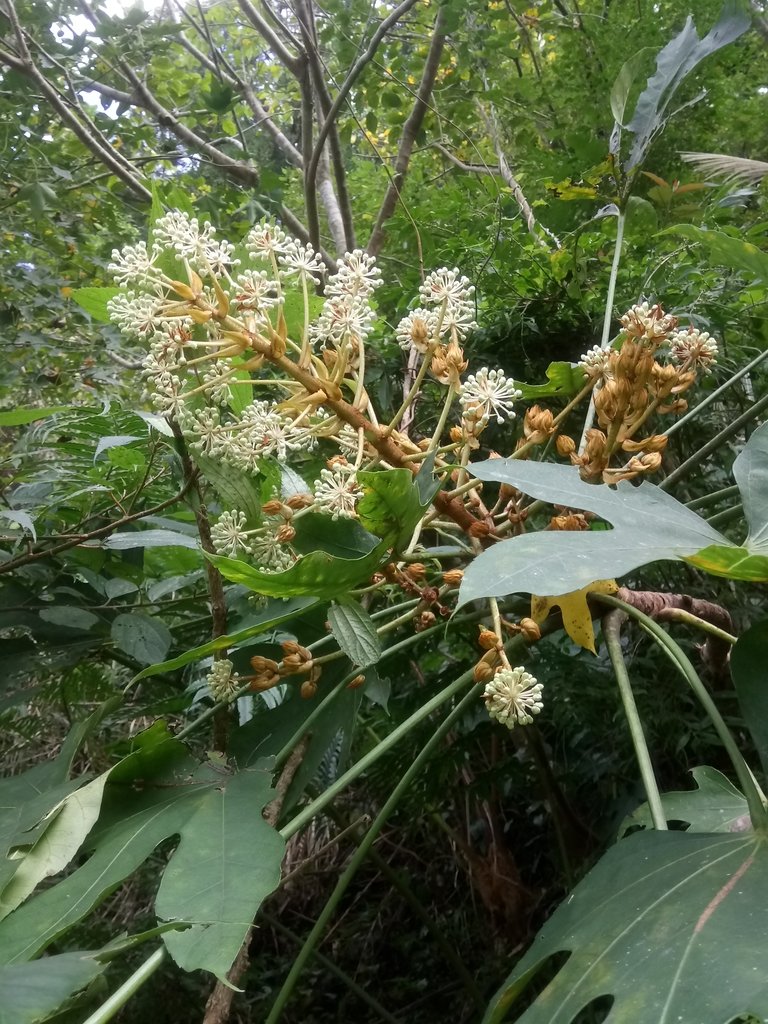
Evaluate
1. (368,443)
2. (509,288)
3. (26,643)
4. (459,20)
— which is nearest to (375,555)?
(368,443)

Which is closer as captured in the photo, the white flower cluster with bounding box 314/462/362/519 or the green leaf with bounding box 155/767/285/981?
the green leaf with bounding box 155/767/285/981

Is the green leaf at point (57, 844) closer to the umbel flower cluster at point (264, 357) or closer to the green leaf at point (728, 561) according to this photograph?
the umbel flower cluster at point (264, 357)

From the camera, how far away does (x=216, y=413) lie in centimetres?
60

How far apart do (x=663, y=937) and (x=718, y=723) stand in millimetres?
155

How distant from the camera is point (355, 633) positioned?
1.85 ft

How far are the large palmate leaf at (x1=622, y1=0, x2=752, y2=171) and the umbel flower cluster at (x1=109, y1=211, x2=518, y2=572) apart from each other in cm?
44

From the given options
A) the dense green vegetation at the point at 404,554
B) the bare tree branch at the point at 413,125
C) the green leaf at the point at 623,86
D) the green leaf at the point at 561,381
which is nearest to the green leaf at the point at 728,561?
the dense green vegetation at the point at 404,554

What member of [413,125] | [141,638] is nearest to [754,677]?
[141,638]

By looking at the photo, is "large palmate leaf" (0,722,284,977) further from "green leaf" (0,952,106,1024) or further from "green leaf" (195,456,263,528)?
"green leaf" (195,456,263,528)

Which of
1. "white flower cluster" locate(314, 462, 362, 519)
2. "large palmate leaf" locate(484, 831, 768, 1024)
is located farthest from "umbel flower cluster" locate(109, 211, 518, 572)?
"large palmate leaf" locate(484, 831, 768, 1024)

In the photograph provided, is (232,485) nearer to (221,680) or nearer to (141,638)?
(221,680)

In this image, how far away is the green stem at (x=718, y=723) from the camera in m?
0.50

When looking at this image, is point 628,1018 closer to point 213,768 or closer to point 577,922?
point 577,922

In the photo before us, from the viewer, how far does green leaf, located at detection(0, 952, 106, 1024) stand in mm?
367
